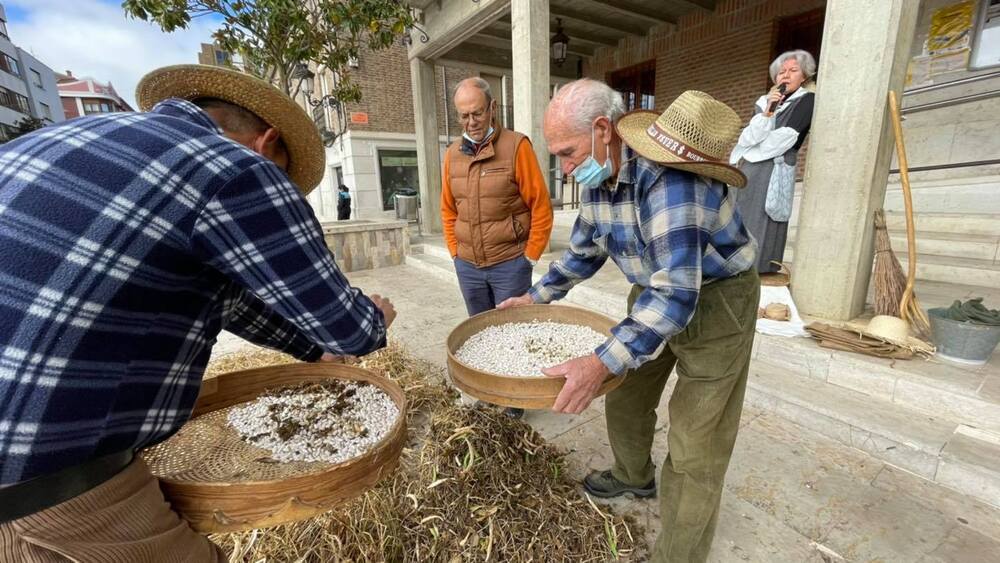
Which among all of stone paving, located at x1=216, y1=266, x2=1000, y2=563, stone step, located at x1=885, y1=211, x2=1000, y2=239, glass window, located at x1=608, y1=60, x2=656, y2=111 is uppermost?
glass window, located at x1=608, y1=60, x2=656, y2=111

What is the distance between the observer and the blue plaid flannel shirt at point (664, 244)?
1.19 metres

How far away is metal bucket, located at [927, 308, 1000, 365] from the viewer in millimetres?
2117

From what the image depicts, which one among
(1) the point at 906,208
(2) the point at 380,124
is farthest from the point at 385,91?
(1) the point at 906,208

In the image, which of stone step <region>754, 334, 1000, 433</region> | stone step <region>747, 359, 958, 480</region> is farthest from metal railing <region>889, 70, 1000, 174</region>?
stone step <region>747, 359, 958, 480</region>

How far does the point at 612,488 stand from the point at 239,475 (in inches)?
57.0

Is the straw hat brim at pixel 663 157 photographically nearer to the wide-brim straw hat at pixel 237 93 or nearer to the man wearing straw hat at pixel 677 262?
the man wearing straw hat at pixel 677 262

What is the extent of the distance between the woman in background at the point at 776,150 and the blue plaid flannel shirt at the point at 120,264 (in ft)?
10.0

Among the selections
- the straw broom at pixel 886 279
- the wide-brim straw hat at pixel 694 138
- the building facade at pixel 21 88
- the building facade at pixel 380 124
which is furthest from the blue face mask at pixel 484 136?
the building facade at pixel 21 88

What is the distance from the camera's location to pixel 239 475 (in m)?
1.03

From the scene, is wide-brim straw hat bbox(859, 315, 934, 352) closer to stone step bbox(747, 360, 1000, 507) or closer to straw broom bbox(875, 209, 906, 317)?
straw broom bbox(875, 209, 906, 317)

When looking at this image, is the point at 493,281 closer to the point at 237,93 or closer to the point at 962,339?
the point at 237,93

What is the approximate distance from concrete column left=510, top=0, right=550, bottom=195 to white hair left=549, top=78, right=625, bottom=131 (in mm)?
3147

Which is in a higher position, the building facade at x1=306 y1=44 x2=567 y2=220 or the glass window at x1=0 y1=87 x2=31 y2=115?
the glass window at x1=0 y1=87 x2=31 y2=115

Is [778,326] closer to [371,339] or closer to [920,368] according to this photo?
[920,368]
